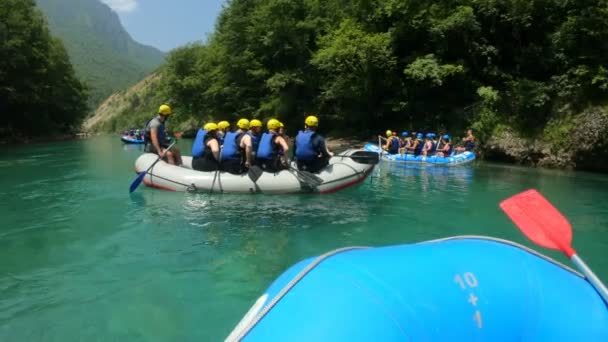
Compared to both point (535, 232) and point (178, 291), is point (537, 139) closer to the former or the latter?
point (535, 232)

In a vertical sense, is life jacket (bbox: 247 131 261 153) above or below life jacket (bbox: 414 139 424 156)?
above

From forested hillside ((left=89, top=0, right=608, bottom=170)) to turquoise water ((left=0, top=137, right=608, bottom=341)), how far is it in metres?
4.91

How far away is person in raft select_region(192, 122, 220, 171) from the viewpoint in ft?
29.2

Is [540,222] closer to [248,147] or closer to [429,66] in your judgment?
[248,147]

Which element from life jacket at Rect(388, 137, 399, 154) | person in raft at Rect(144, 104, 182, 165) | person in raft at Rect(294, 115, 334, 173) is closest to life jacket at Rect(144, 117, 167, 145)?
person in raft at Rect(144, 104, 182, 165)

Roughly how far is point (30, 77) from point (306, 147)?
3120 centimetres

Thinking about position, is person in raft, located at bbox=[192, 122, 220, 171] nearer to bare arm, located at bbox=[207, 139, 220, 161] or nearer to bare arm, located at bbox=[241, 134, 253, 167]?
bare arm, located at bbox=[207, 139, 220, 161]

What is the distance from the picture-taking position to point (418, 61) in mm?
19422

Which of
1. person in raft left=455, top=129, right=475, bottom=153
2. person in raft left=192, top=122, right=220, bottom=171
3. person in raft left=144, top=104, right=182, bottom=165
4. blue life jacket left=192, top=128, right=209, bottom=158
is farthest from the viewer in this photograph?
person in raft left=455, top=129, right=475, bottom=153

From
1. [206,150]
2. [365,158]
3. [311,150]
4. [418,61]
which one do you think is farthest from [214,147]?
[418,61]

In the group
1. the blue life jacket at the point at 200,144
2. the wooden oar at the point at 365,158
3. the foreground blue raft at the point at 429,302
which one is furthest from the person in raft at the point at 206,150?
the foreground blue raft at the point at 429,302

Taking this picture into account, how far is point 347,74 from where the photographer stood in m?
23.5

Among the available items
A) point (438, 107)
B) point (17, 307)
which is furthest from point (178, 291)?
point (438, 107)

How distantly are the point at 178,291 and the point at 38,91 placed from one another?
35197mm
